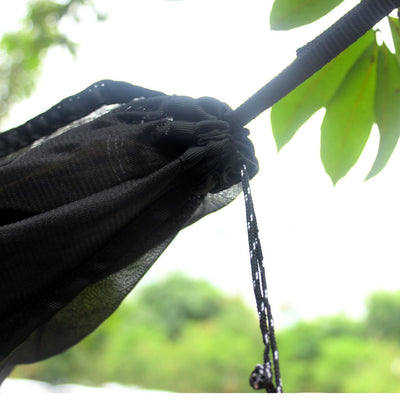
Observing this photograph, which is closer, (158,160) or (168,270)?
(158,160)

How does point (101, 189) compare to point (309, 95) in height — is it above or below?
below

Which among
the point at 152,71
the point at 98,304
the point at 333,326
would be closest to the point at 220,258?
the point at 333,326

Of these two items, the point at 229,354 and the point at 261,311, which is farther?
the point at 229,354

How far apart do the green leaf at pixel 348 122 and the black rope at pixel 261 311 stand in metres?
0.13

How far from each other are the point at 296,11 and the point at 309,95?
7 centimetres

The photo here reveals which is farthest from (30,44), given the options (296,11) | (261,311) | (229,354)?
(229,354)

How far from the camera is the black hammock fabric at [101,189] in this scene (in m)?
0.29

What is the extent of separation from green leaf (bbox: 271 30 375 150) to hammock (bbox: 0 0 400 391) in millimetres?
78

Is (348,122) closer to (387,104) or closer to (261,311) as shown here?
(387,104)

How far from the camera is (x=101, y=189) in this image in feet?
1.01

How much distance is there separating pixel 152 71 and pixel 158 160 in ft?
11.4

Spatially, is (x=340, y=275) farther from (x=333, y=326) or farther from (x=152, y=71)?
(x=152, y=71)

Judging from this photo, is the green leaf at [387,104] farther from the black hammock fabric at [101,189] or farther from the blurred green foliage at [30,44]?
the blurred green foliage at [30,44]

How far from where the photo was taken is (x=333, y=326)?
6598mm
